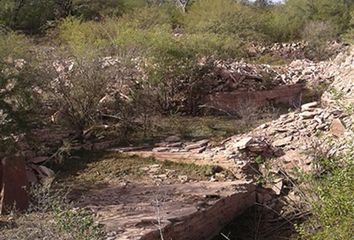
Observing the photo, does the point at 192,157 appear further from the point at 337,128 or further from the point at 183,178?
the point at 337,128

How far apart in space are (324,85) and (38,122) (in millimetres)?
10024

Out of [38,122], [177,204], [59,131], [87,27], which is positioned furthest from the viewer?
[87,27]

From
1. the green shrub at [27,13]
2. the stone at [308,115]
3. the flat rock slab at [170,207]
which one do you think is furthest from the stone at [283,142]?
the green shrub at [27,13]

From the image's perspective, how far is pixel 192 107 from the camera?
17.1 metres

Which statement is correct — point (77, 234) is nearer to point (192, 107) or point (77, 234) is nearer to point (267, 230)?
point (267, 230)

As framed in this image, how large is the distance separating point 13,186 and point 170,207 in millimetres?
2384

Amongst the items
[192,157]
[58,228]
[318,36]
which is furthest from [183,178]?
[318,36]

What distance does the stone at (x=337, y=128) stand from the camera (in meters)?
11.6

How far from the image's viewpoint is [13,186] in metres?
8.92

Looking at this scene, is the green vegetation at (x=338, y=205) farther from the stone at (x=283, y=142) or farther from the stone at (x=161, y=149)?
the stone at (x=161, y=149)

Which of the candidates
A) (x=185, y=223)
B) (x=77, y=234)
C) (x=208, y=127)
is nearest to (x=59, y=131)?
(x=208, y=127)

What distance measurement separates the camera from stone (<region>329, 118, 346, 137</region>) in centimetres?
1158

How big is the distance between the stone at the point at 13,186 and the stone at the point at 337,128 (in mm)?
5932

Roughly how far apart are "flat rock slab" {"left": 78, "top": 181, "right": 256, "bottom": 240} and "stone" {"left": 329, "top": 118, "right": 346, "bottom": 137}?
2103 mm
